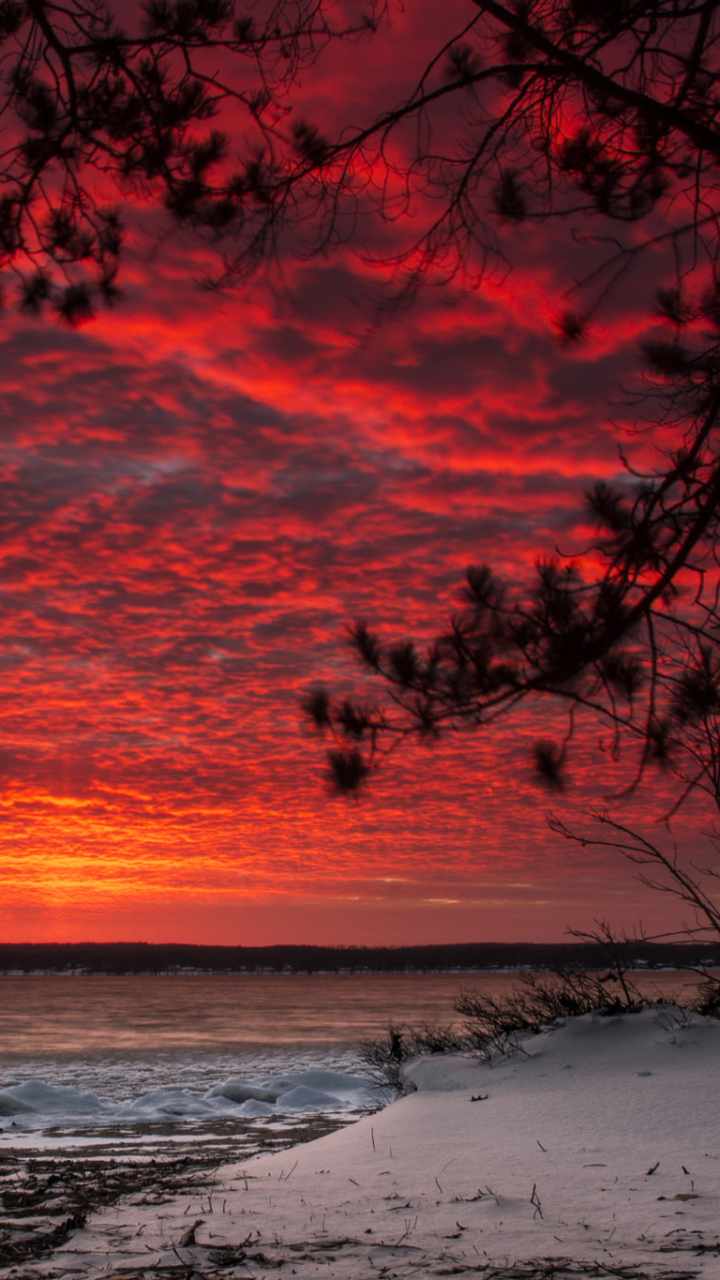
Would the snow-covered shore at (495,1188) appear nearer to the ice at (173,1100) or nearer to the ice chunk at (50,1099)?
the ice at (173,1100)

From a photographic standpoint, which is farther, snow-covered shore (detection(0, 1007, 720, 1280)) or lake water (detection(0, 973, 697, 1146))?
lake water (detection(0, 973, 697, 1146))

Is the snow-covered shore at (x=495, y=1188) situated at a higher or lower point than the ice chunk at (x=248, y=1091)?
higher

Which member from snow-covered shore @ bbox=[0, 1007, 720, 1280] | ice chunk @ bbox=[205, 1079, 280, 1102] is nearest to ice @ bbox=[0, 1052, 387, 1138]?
ice chunk @ bbox=[205, 1079, 280, 1102]

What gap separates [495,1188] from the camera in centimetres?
501

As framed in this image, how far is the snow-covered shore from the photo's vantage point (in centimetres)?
389

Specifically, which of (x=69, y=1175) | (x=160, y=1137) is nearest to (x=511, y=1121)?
(x=69, y=1175)

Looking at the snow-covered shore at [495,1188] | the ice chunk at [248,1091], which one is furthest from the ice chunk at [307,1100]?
the snow-covered shore at [495,1188]

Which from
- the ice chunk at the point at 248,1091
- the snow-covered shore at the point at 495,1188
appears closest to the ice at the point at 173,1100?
the ice chunk at the point at 248,1091

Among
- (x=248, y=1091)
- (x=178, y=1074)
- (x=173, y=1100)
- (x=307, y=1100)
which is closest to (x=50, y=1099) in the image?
(x=173, y=1100)

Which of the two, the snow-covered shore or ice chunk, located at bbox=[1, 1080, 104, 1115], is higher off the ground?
the snow-covered shore

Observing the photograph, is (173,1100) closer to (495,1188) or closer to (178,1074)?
(178,1074)

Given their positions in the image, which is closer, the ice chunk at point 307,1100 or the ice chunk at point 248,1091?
the ice chunk at point 307,1100

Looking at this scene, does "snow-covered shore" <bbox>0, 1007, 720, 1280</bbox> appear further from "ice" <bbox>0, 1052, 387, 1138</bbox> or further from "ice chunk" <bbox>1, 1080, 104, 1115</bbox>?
"ice chunk" <bbox>1, 1080, 104, 1115</bbox>

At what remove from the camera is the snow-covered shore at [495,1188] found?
12.8ft
